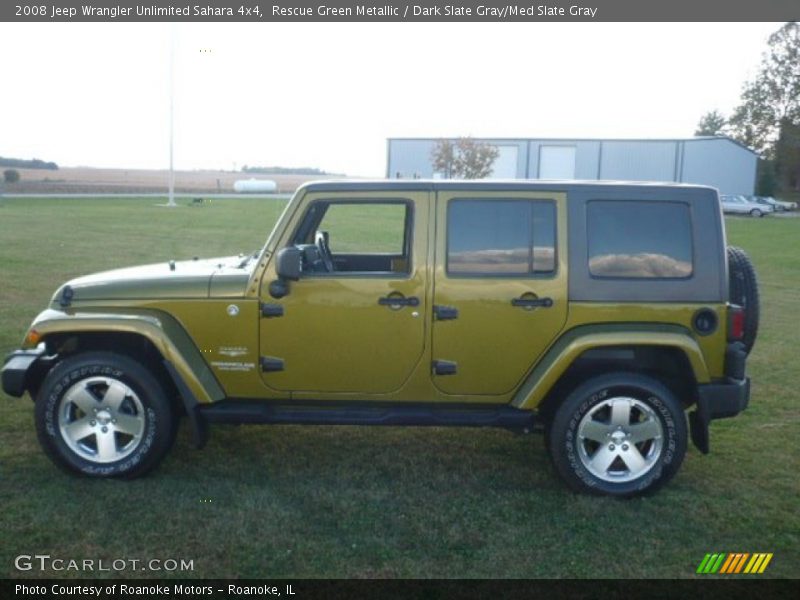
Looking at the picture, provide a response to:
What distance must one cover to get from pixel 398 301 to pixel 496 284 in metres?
0.61

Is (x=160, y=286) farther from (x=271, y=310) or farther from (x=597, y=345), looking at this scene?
(x=597, y=345)


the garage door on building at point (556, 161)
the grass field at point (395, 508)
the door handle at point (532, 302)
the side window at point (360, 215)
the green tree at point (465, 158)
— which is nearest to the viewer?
the grass field at point (395, 508)

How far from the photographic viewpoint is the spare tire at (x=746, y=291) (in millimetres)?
5215

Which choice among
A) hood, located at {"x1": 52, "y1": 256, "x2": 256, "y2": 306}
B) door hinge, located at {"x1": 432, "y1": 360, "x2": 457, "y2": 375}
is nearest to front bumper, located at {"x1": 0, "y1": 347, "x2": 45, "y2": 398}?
hood, located at {"x1": 52, "y1": 256, "x2": 256, "y2": 306}

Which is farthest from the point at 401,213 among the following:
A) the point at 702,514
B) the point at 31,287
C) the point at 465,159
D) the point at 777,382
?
the point at 465,159

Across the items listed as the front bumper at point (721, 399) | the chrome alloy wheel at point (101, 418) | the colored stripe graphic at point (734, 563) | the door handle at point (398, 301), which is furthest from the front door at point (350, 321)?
the colored stripe graphic at point (734, 563)

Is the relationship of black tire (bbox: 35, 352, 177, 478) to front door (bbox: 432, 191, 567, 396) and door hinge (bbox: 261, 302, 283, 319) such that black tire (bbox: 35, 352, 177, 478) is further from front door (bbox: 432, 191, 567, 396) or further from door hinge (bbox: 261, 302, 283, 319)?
front door (bbox: 432, 191, 567, 396)

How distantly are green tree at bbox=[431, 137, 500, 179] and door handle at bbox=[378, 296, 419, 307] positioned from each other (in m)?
45.9

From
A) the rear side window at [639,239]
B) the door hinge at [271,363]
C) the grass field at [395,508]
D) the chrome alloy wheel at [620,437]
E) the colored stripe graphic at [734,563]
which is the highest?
the rear side window at [639,239]

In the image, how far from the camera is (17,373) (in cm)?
504

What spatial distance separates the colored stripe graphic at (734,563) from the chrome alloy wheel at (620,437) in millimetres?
783

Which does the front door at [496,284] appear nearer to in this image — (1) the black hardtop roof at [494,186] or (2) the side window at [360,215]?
(1) the black hardtop roof at [494,186]

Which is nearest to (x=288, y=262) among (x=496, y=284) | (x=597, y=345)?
(x=496, y=284)

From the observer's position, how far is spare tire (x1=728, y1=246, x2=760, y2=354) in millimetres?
5215
